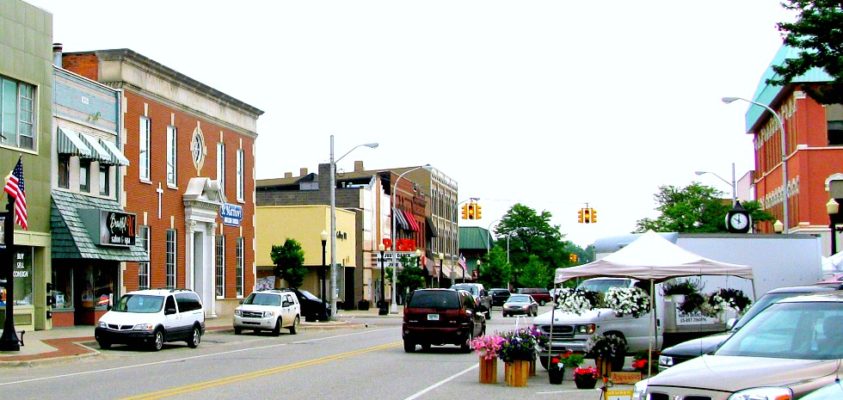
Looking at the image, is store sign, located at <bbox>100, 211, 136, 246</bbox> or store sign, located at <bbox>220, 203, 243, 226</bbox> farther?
store sign, located at <bbox>220, 203, 243, 226</bbox>

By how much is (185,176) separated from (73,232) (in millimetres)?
11098

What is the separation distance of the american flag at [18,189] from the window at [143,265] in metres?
9.91

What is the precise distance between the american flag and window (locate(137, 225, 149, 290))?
991cm

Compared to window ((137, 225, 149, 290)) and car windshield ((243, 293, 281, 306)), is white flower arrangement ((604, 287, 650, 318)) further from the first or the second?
window ((137, 225, 149, 290))

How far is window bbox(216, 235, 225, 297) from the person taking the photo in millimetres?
49322

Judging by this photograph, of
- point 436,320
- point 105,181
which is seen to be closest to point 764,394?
point 436,320

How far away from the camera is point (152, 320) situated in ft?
96.3

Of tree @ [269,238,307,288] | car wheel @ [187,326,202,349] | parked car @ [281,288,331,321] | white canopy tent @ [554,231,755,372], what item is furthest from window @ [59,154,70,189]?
white canopy tent @ [554,231,755,372]

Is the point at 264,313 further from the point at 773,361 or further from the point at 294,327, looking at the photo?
the point at 773,361

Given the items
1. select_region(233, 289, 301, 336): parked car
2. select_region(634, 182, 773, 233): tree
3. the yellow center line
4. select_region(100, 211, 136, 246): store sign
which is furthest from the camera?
select_region(634, 182, 773, 233): tree

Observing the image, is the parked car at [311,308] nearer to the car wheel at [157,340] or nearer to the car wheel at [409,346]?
the car wheel at [157,340]

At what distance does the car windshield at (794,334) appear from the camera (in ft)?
33.6

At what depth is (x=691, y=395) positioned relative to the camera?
952 cm

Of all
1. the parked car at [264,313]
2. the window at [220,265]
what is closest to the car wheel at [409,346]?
the parked car at [264,313]
